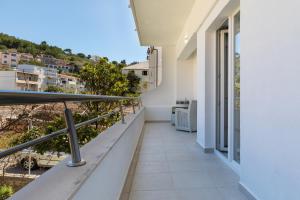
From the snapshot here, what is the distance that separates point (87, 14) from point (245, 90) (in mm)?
25113

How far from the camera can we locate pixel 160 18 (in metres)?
6.94

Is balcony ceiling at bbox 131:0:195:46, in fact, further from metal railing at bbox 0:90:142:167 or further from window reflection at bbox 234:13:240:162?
metal railing at bbox 0:90:142:167

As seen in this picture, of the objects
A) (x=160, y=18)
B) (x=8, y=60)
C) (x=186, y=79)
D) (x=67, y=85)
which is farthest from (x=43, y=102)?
(x=186, y=79)

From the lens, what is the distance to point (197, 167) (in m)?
3.75

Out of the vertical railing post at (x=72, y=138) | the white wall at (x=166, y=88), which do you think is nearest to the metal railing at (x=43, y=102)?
the vertical railing post at (x=72, y=138)

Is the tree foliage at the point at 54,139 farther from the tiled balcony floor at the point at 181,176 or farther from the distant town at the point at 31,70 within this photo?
the tiled balcony floor at the point at 181,176

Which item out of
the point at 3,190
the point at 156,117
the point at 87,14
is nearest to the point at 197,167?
the point at 3,190

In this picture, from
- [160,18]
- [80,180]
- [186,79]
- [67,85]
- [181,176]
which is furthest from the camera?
[186,79]

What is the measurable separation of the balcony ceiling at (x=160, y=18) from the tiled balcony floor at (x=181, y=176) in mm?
3250

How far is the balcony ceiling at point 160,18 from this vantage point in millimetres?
5855

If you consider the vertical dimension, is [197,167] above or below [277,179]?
below

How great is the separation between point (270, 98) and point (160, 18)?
538cm

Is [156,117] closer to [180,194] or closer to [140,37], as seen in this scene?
[140,37]

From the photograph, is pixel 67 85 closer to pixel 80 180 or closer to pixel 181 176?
pixel 181 176
